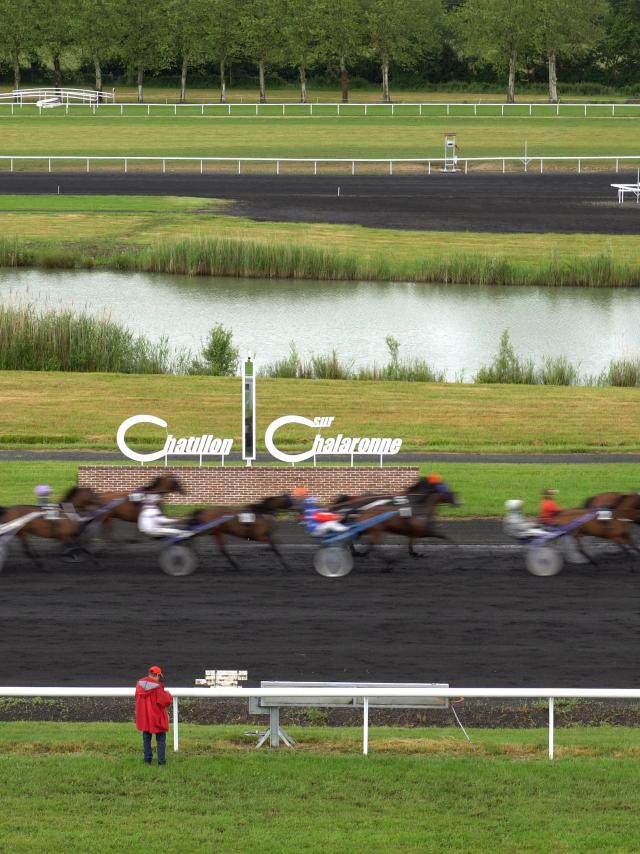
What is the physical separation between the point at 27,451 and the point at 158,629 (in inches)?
399

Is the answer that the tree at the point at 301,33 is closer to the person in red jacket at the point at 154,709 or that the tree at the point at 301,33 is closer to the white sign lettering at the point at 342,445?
the white sign lettering at the point at 342,445

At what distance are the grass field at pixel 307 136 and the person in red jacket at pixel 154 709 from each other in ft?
200

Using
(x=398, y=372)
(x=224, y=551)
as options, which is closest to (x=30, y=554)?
(x=224, y=551)

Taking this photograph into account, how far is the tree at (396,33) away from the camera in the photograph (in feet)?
332

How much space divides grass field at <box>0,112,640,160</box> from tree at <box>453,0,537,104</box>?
44.7 ft

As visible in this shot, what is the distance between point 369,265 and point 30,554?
98.6 feet

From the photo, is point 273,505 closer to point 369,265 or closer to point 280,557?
point 280,557

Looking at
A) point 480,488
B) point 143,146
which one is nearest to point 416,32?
point 143,146

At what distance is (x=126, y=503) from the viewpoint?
19.4 meters

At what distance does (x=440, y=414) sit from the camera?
28.3 meters

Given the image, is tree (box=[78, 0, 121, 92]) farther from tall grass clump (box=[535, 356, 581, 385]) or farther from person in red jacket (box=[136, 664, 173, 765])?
person in red jacket (box=[136, 664, 173, 765])

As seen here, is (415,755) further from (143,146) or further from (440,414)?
→ (143,146)

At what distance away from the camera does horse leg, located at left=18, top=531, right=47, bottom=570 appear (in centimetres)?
1908

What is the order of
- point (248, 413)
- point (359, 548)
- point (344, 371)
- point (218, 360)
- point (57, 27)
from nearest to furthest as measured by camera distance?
point (359, 548), point (248, 413), point (218, 360), point (344, 371), point (57, 27)
